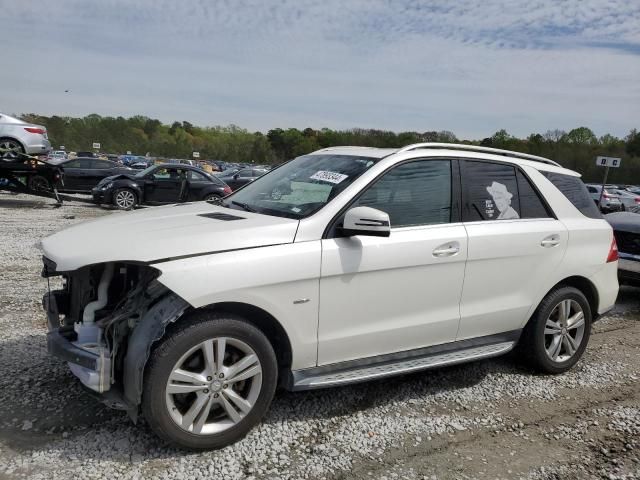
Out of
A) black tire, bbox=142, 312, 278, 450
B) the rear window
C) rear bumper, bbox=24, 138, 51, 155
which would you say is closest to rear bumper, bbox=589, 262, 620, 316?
the rear window

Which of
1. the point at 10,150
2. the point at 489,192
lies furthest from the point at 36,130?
the point at 489,192

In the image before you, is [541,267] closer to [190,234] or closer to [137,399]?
A: [190,234]

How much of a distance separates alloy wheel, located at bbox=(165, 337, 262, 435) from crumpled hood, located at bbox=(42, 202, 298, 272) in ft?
1.77

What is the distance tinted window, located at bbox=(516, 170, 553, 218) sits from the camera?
4230 millimetres

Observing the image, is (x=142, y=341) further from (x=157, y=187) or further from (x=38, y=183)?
(x=157, y=187)

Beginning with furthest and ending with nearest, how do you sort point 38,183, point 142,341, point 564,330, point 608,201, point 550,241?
point 608,201 → point 38,183 → point 564,330 → point 550,241 → point 142,341

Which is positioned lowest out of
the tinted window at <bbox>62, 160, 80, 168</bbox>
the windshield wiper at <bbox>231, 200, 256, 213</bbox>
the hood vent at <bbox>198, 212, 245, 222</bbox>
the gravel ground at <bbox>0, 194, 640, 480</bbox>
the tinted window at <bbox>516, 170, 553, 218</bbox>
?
the gravel ground at <bbox>0, 194, 640, 480</bbox>

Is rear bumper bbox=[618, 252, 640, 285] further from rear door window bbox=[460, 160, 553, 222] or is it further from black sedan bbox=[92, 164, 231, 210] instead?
black sedan bbox=[92, 164, 231, 210]

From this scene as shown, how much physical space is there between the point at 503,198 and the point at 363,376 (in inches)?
71.6

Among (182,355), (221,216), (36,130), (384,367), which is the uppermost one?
(36,130)

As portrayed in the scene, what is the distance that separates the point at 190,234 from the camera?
3.01 metres

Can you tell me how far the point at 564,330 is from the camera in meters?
4.43

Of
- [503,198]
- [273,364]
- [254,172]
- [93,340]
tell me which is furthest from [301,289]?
[254,172]

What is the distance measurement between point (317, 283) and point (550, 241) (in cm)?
212
